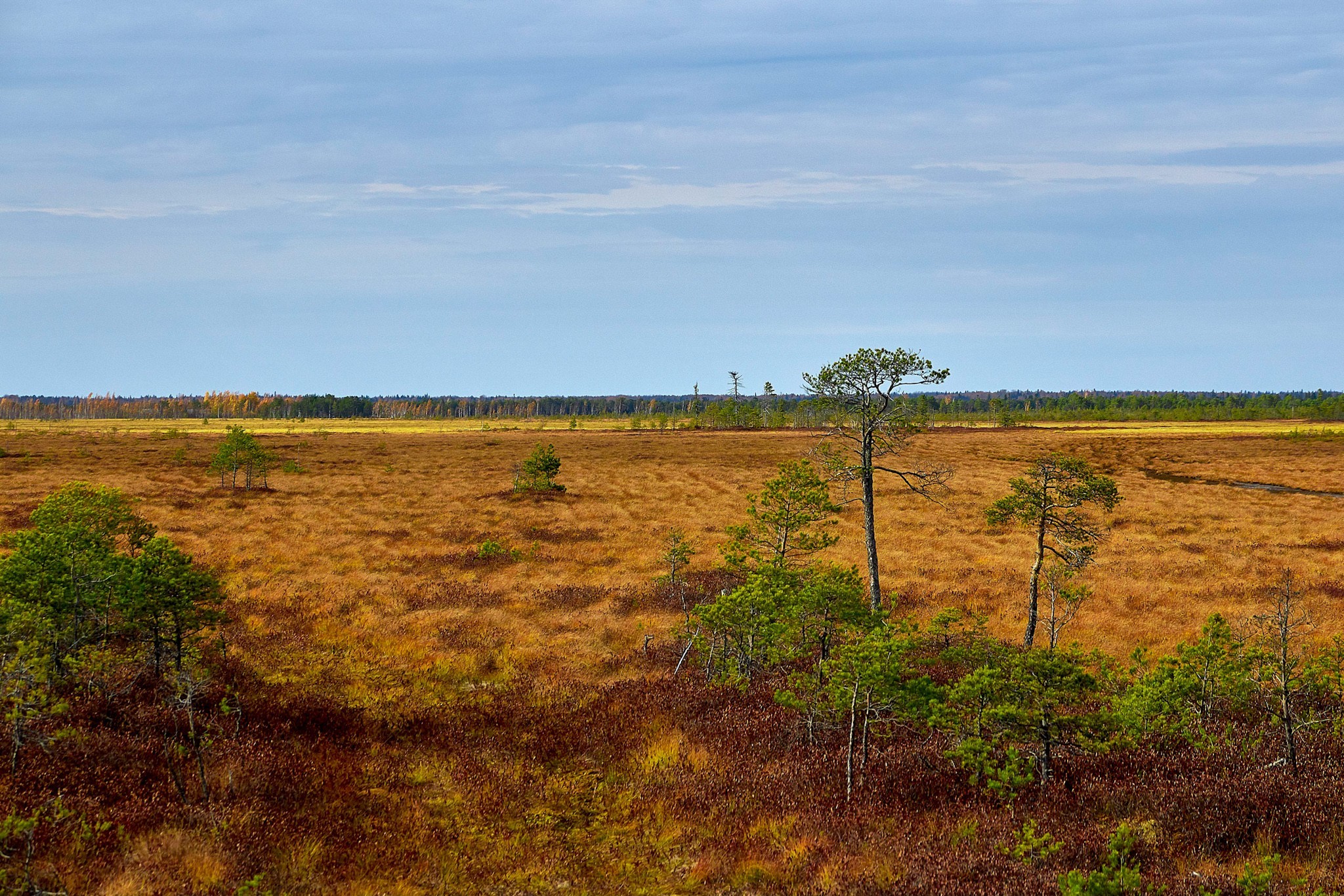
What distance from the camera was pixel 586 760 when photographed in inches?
478

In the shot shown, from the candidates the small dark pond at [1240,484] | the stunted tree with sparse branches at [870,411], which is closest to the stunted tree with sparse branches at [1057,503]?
the stunted tree with sparse branches at [870,411]

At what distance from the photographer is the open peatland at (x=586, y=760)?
828 centimetres

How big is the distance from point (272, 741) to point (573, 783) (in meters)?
4.61

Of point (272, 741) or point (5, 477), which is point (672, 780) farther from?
point (5, 477)

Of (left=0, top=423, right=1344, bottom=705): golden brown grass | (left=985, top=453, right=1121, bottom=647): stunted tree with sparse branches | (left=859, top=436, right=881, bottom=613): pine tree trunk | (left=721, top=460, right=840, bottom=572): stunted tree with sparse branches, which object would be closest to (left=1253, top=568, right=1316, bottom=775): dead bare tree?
→ (left=0, top=423, right=1344, bottom=705): golden brown grass

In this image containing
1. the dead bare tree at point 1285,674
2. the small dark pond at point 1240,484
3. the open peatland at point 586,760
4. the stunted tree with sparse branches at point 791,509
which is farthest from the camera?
the small dark pond at point 1240,484

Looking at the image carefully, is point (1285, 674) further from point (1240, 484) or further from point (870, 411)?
point (1240, 484)

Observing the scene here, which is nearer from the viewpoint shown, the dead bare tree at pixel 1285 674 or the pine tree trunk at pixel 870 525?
the dead bare tree at pixel 1285 674

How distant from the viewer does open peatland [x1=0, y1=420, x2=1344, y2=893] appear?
828 centimetres

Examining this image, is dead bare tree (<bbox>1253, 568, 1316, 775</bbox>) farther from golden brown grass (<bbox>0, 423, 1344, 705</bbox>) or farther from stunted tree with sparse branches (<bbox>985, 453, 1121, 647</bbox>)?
stunted tree with sparse branches (<bbox>985, 453, 1121, 647</bbox>)

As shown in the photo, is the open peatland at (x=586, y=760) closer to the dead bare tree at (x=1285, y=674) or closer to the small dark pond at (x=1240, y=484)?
the dead bare tree at (x=1285, y=674)

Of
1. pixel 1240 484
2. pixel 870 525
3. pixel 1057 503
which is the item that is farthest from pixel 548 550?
pixel 1240 484

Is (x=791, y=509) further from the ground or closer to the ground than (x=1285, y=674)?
further from the ground

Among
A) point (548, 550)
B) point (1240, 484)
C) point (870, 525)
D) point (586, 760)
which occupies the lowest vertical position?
point (586, 760)
